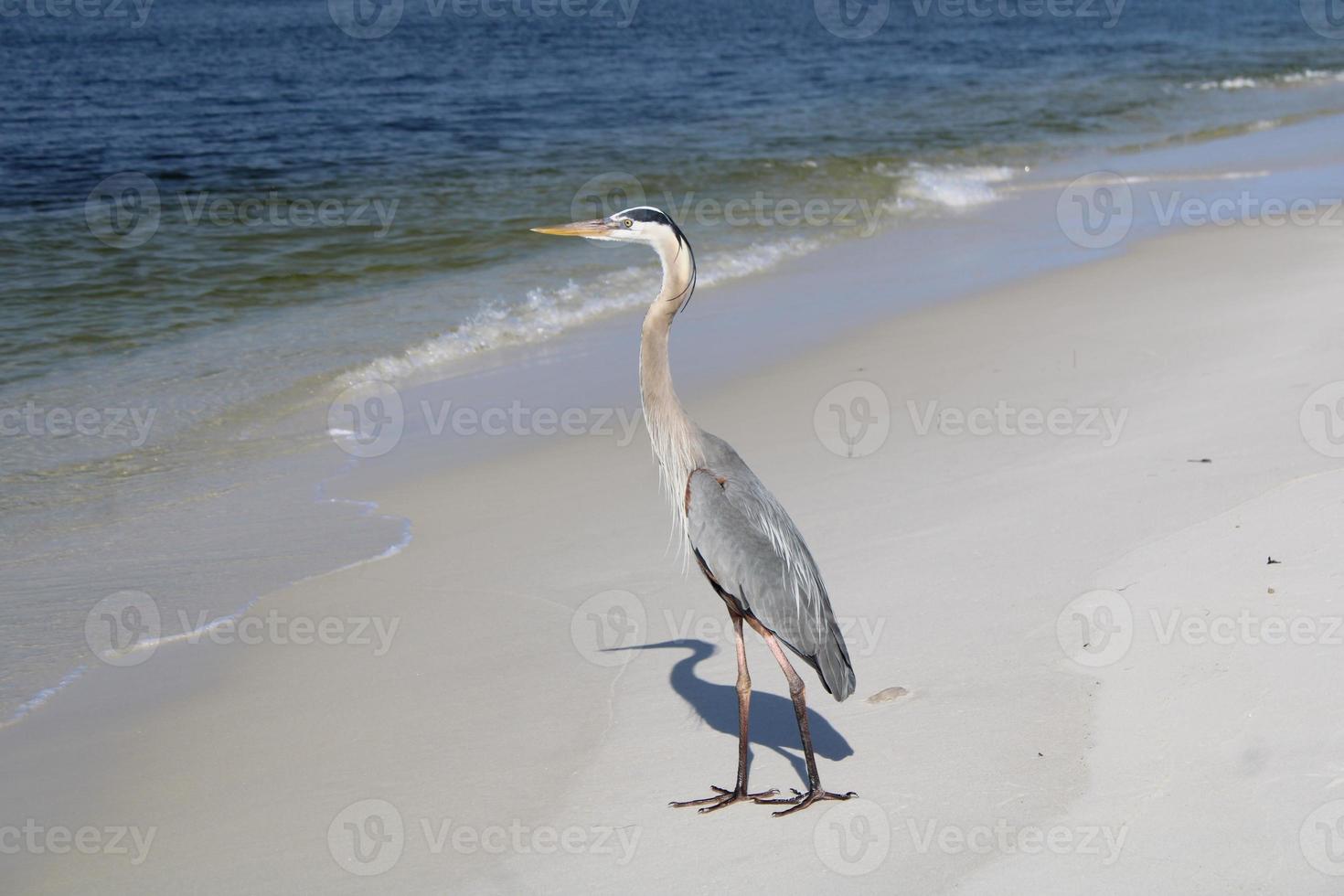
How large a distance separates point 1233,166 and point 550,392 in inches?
483

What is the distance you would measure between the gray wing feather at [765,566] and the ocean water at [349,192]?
7.70 feet

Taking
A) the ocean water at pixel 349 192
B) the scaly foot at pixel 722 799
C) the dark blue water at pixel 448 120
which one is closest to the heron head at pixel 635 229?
the scaly foot at pixel 722 799

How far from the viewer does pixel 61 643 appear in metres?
5.41

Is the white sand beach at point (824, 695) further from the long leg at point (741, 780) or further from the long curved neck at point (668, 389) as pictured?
the long curved neck at point (668, 389)

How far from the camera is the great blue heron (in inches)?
165

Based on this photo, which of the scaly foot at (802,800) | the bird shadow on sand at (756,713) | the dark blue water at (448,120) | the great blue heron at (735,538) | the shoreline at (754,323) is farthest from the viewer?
the dark blue water at (448,120)

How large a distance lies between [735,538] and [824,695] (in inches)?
38.3

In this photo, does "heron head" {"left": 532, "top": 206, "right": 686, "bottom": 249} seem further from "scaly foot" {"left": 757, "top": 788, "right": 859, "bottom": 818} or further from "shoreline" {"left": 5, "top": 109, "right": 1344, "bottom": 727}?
"shoreline" {"left": 5, "top": 109, "right": 1344, "bottom": 727}

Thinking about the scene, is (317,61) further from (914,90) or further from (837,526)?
(837,526)

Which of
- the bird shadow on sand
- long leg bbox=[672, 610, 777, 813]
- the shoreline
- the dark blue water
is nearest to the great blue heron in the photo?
long leg bbox=[672, 610, 777, 813]

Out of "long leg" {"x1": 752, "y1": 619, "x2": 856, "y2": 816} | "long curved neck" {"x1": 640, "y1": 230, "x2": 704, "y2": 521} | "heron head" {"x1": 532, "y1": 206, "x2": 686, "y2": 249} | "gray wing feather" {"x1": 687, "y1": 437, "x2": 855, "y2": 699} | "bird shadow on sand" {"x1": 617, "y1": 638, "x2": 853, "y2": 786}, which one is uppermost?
"heron head" {"x1": 532, "y1": 206, "x2": 686, "y2": 249}

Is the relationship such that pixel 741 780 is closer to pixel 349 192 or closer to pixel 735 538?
pixel 735 538

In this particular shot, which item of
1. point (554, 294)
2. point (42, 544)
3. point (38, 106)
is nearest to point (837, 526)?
point (42, 544)

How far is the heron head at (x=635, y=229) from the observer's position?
4.55 meters
